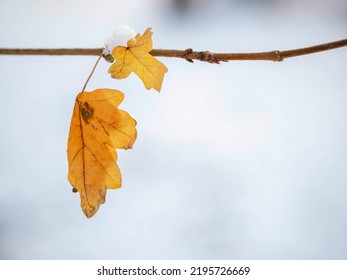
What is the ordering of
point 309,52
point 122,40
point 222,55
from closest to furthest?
1. point 309,52
2. point 222,55
3. point 122,40

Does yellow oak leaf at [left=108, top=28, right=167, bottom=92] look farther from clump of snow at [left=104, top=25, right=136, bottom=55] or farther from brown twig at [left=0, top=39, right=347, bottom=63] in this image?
brown twig at [left=0, top=39, right=347, bottom=63]

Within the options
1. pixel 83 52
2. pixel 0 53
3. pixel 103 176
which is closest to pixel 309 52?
pixel 83 52

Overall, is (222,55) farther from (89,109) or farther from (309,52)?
(89,109)

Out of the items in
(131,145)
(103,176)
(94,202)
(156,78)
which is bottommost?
(94,202)

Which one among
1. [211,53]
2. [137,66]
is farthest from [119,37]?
[211,53]

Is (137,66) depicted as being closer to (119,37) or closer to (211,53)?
(119,37)

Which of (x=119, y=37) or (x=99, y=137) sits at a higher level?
(x=119, y=37)

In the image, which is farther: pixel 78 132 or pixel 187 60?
pixel 78 132

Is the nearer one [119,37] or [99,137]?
[119,37]
